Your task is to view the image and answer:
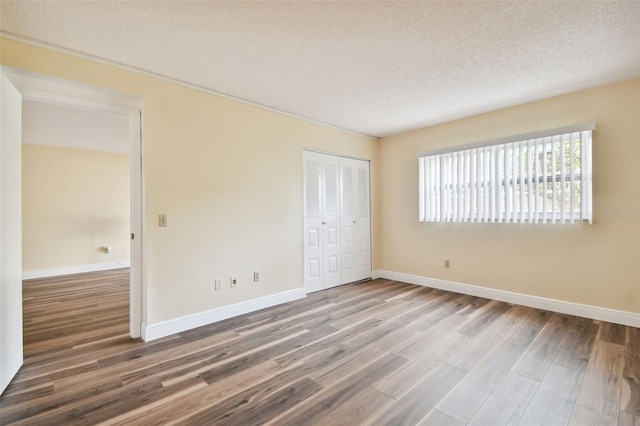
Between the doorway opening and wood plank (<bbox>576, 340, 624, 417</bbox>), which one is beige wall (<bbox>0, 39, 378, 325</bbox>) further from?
wood plank (<bbox>576, 340, 624, 417</bbox>)

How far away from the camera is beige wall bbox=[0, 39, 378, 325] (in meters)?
2.75

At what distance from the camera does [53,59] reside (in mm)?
2322

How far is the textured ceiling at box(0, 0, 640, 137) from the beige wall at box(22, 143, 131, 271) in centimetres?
458

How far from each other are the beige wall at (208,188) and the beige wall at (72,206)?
4483mm

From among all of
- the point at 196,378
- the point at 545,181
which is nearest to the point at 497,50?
the point at 545,181

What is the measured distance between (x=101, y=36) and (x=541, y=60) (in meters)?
3.72

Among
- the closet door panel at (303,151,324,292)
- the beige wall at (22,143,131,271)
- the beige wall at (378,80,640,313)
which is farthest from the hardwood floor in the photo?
the beige wall at (22,143,131,271)

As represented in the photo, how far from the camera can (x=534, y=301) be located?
3486 millimetres

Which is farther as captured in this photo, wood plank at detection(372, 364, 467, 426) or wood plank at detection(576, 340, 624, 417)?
wood plank at detection(576, 340, 624, 417)

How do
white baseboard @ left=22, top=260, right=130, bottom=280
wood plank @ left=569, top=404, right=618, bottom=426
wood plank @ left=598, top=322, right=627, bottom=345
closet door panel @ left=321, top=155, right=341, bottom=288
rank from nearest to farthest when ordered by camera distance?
wood plank @ left=569, top=404, right=618, bottom=426, wood plank @ left=598, top=322, right=627, bottom=345, closet door panel @ left=321, top=155, right=341, bottom=288, white baseboard @ left=22, top=260, right=130, bottom=280

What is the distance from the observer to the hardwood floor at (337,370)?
67.0 inches

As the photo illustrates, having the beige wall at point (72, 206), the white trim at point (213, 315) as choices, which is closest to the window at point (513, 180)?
the white trim at point (213, 315)

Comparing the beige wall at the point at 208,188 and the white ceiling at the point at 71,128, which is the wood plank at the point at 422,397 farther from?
the white ceiling at the point at 71,128

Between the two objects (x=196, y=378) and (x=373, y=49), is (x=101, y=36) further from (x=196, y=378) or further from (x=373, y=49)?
(x=196, y=378)
